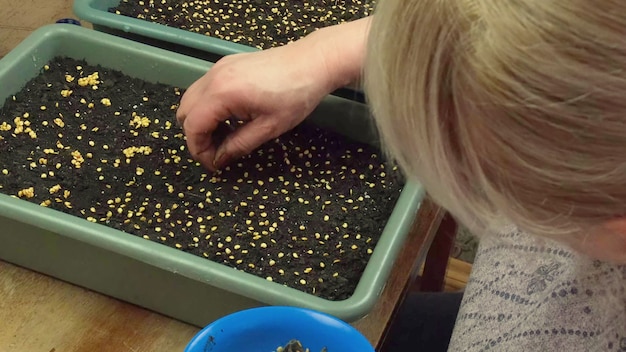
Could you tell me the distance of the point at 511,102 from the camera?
0.37 metres

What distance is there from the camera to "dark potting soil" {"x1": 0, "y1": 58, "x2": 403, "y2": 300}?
2.55 ft

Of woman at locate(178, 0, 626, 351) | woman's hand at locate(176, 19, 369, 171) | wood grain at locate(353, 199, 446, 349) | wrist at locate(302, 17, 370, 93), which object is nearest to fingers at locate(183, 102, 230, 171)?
woman's hand at locate(176, 19, 369, 171)

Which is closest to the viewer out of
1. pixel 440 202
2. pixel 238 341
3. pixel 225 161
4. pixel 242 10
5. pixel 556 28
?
pixel 556 28

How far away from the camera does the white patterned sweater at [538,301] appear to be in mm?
649

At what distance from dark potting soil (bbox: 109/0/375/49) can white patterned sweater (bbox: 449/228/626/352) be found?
19.1 inches

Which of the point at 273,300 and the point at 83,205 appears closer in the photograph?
the point at 273,300

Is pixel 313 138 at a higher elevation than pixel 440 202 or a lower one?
lower

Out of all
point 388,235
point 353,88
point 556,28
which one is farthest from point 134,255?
point 556,28

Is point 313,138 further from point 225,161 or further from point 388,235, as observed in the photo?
point 388,235

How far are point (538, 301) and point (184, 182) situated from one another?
0.42 metres

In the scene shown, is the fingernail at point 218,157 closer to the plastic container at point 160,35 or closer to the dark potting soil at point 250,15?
the plastic container at point 160,35

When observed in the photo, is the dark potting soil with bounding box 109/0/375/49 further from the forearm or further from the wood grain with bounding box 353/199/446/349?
the wood grain with bounding box 353/199/446/349

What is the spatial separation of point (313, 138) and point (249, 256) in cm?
22

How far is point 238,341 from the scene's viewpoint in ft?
2.01
